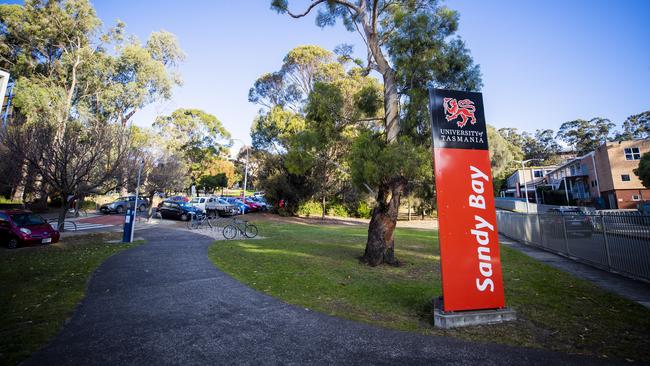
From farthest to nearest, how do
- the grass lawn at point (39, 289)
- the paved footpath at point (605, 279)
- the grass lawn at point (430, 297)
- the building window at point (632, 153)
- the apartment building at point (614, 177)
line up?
the building window at point (632, 153), the apartment building at point (614, 177), the paved footpath at point (605, 279), the grass lawn at point (430, 297), the grass lawn at point (39, 289)

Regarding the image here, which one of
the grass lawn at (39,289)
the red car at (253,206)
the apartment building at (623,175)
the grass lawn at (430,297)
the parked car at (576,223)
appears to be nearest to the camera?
the grass lawn at (39,289)

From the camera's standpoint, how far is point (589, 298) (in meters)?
6.11

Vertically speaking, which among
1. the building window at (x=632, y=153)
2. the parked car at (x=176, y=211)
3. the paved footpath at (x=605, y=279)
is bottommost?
the paved footpath at (x=605, y=279)

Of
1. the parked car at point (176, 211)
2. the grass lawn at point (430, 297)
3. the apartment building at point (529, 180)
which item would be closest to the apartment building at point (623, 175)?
the apartment building at point (529, 180)

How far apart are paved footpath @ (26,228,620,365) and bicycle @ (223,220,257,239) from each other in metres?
9.47

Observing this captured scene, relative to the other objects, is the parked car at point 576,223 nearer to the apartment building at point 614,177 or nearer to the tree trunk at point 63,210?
the tree trunk at point 63,210

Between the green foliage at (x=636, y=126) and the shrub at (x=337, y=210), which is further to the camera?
the green foliage at (x=636, y=126)

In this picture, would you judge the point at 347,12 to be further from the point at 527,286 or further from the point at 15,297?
the point at 15,297

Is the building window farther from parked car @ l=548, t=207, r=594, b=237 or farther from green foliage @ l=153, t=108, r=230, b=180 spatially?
green foliage @ l=153, t=108, r=230, b=180

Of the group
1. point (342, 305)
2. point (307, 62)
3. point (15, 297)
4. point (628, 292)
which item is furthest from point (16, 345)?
point (307, 62)

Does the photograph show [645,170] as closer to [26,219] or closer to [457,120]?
[457,120]

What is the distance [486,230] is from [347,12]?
9709mm

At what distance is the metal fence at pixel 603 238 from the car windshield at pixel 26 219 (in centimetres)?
1995

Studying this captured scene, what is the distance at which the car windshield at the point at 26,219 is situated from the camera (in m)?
12.3
